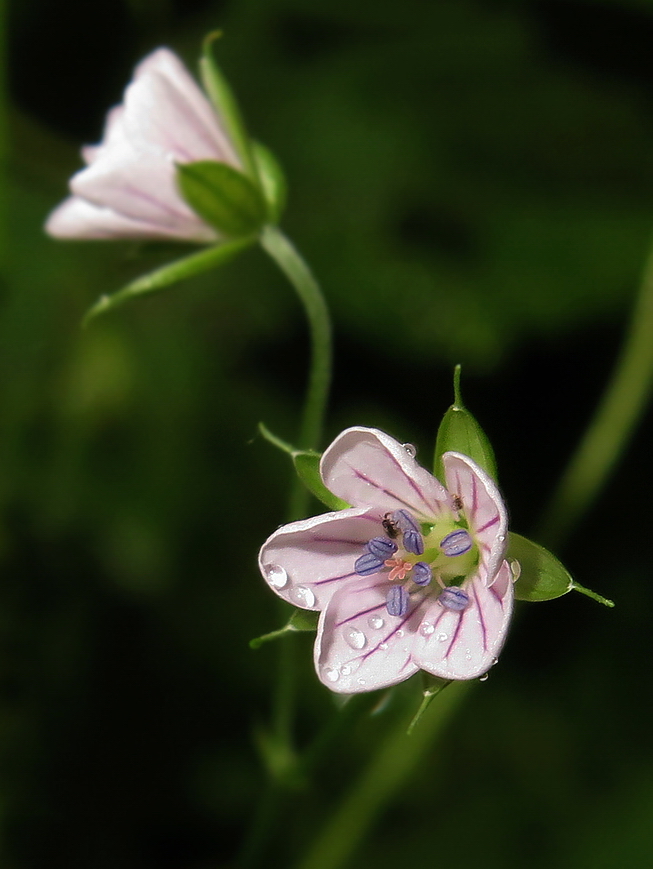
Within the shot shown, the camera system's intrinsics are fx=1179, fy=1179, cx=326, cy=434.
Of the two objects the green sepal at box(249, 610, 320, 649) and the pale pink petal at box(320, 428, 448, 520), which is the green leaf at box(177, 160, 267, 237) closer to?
the pale pink petal at box(320, 428, 448, 520)

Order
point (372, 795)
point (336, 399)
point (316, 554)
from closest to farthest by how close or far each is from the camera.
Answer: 1. point (316, 554)
2. point (372, 795)
3. point (336, 399)

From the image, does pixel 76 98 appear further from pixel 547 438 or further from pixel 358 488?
pixel 358 488

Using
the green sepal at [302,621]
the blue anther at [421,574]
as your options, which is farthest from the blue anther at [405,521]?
the green sepal at [302,621]

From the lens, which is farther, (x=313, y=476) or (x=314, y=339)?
(x=314, y=339)

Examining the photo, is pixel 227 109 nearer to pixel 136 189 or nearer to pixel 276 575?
pixel 136 189

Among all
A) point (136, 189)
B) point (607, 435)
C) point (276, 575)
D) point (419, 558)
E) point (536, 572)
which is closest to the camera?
point (536, 572)

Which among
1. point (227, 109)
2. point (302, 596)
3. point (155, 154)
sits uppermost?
point (227, 109)

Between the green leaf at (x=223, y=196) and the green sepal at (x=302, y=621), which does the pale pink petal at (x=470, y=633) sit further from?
the green leaf at (x=223, y=196)

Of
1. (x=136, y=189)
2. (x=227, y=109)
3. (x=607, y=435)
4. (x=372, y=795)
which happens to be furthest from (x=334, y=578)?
(x=607, y=435)
